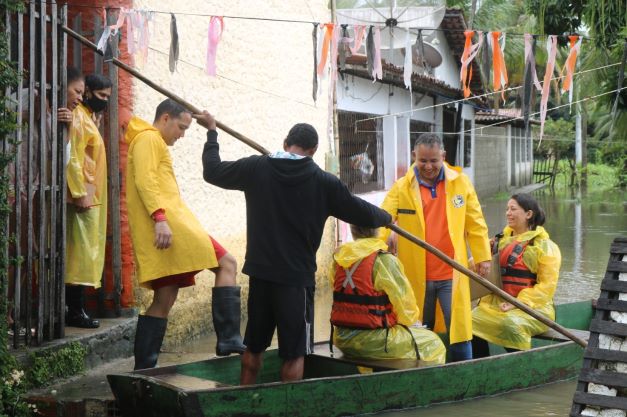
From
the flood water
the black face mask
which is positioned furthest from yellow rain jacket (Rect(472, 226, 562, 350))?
the black face mask

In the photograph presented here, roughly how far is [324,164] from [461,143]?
1431 centimetres

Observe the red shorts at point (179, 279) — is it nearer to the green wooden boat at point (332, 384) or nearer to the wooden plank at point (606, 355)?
the green wooden boat at point (332, 384)

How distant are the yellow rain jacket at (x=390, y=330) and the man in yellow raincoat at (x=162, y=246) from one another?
82cm

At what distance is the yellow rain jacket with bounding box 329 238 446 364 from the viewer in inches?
269

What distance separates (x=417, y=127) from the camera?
67.9ft

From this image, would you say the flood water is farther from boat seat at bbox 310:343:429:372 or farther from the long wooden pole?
the long wooden pole

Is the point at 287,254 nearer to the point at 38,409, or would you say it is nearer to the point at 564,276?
the point at 38,409

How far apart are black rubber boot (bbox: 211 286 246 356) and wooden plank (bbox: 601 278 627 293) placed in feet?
8.38

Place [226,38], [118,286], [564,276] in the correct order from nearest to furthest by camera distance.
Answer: [118,286] < [226,38] < [564,276]

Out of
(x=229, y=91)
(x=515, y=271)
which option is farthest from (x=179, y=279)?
(x=229, y=91)

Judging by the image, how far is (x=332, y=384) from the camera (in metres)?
6.29

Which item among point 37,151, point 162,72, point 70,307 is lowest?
point 70,307

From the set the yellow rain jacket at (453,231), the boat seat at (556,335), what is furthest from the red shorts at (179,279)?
the boat seat at (556,335)

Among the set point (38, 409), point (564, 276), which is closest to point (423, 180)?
point (38, 409)
